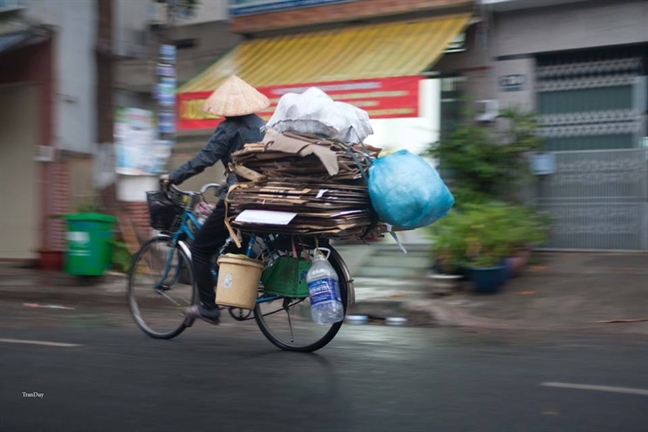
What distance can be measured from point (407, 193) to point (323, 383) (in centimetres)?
126

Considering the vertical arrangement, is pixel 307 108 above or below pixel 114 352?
above

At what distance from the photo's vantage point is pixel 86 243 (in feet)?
34.2

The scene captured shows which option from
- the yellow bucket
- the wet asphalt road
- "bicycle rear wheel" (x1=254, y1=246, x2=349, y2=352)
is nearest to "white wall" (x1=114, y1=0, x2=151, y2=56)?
the wet asphalt road

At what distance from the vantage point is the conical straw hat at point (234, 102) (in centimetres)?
543

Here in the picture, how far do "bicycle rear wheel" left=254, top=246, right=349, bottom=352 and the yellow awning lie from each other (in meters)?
5.65

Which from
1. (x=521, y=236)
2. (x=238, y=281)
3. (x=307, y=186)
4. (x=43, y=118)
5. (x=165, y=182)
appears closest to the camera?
(x=307, y=186)

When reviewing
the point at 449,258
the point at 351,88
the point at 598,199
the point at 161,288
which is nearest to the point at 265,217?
the point at 161,288

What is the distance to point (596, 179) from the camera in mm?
10438

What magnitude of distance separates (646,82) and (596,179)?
145 cm

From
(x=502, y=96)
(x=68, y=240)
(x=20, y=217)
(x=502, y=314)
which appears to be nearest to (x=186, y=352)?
(x=502, y=314)

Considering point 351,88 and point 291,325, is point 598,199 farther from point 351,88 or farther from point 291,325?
point 291,325

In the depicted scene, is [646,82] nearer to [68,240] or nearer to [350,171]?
[350,171]

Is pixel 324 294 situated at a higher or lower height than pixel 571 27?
lower

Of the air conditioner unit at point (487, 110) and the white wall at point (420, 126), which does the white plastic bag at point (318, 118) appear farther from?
the white wall at point (420, 126)
